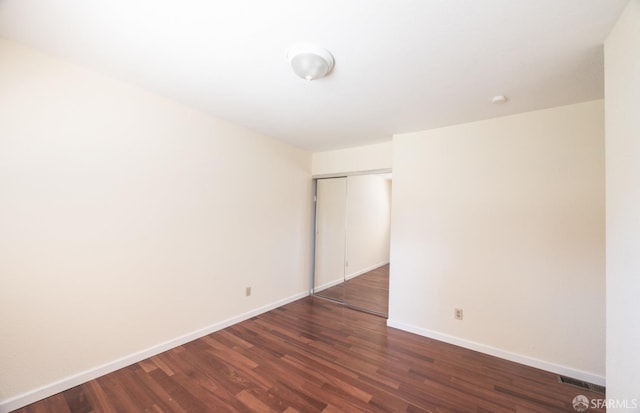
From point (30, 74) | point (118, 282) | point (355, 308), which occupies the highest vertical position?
point (30, 74)

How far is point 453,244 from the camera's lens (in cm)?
262

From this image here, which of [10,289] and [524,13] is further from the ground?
[524,13]

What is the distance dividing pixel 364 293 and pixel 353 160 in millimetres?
2249

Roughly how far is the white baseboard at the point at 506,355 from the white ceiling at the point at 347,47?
2.31 metres

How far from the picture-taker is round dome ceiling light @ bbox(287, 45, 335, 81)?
1.51 metres

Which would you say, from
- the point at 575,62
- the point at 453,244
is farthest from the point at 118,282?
the point at 575,62

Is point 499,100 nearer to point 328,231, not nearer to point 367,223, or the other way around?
point 328,231

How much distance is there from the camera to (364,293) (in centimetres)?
406

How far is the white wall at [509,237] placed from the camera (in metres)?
2.02
